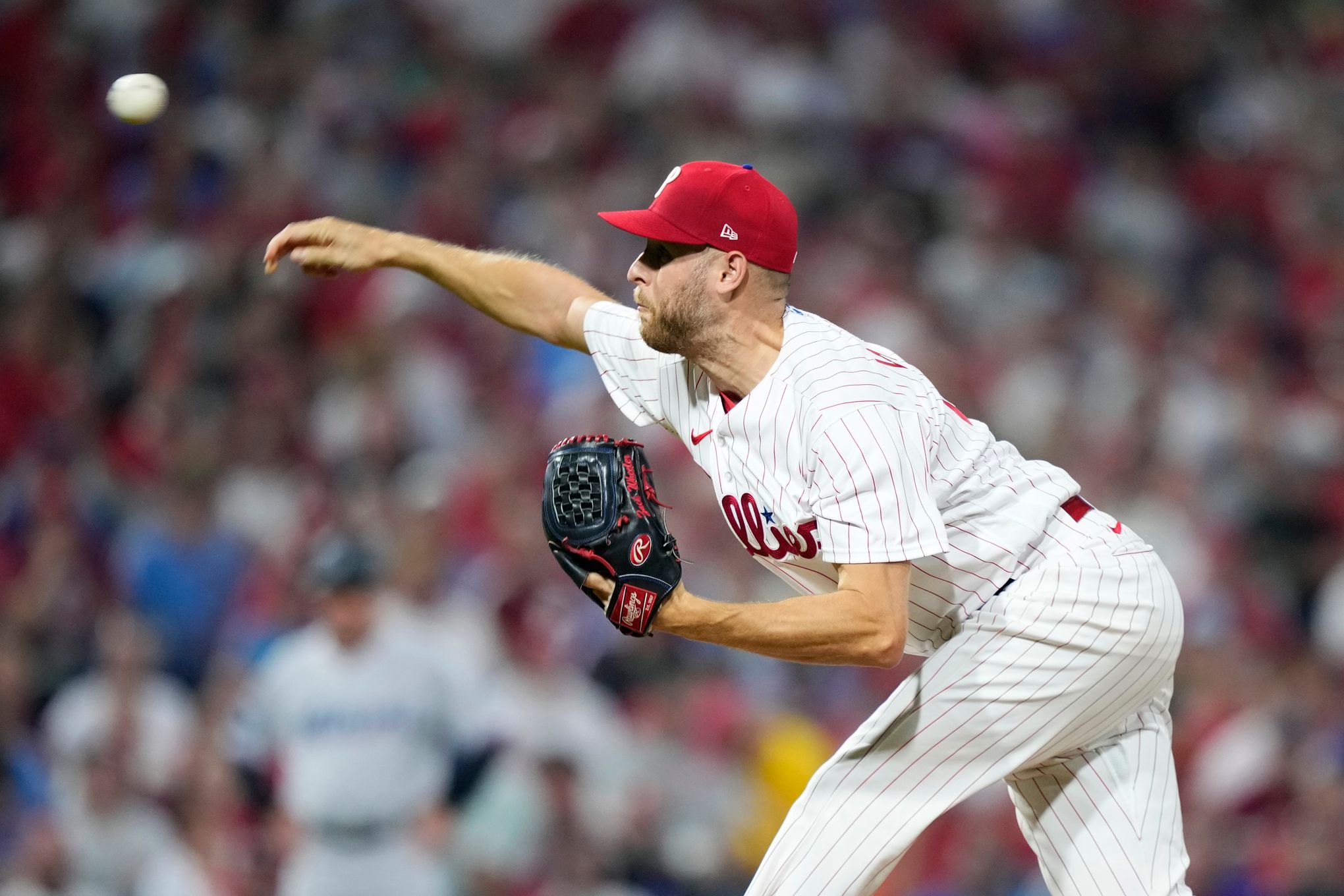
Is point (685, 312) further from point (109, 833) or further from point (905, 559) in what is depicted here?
point (109, 833)

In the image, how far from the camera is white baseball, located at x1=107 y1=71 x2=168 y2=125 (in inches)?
148

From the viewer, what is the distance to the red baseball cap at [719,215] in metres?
2.90

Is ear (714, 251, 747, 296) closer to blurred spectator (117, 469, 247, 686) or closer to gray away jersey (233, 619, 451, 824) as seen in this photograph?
gray away jersey (233, 619, 451, 824)

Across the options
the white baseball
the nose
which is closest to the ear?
the nose

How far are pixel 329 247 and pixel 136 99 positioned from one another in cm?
81

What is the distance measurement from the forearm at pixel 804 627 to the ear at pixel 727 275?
2.06ft

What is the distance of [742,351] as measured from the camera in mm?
2977

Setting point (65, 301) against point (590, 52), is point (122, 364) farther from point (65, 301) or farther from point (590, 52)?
point (590, 52)

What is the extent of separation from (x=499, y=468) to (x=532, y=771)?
164 cm

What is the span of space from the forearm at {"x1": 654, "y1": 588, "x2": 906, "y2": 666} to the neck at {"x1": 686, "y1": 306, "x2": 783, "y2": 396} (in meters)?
0.51

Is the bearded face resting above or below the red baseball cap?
below

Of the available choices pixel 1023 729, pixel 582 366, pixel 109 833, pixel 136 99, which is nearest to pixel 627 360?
pixel 1023 729

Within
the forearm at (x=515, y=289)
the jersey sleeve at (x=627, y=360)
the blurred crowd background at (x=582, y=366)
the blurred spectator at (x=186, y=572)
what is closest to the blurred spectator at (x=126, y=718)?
the blurred crowd background at (x=582, y=366)

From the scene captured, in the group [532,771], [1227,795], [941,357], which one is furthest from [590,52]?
[1227,795]
